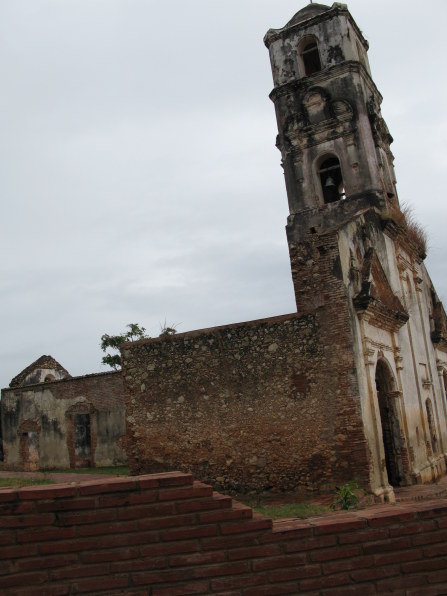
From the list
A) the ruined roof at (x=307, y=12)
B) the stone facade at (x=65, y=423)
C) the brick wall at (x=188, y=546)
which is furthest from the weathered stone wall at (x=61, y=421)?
the brick wall at (x=188, y=546)

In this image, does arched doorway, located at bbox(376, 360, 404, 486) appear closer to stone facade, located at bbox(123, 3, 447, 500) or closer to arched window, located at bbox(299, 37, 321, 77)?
stone facade, located at bbox(123, 3, 447, 500)

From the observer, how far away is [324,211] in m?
16.0

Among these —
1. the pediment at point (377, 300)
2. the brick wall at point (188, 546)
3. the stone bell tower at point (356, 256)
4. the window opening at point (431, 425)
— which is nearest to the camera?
the brick wall at point (188, 546)

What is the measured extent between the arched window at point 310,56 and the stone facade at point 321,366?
1096 millimetres

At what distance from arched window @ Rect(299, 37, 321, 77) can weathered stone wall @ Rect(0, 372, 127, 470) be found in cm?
1193

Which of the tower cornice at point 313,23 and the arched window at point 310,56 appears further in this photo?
the arched window at point 310,56

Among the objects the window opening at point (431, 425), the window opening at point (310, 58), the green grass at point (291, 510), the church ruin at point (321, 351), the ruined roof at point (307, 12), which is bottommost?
the green grass at point (291, 510)

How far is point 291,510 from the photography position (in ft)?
30.8

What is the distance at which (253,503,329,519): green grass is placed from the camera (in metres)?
8.84

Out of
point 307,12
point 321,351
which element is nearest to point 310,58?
point 307,12

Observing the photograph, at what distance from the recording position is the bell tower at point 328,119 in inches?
630

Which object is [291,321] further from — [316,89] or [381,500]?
[316,89]

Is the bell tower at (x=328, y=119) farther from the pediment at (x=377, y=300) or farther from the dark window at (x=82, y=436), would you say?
the dark window at (x=82, y=436)

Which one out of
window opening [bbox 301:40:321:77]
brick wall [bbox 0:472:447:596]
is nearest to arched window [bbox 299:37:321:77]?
window opening [bbox 301:40:321:77]
